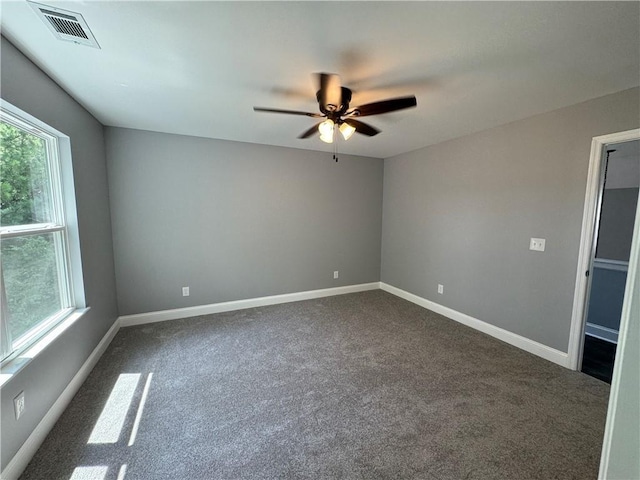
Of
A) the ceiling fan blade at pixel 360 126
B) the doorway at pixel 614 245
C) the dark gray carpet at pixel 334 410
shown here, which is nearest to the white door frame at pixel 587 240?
the dark gray carpet at pixel 334 410

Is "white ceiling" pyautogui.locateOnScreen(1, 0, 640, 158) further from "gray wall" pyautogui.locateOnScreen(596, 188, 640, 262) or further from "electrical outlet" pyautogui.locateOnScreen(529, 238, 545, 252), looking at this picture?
"gray wall" pyautogui.locateOnScreen(596, 188, 640, 262)

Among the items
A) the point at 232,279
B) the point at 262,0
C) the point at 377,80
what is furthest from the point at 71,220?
the point at 377,80

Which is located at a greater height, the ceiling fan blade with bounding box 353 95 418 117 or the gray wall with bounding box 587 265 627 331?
the ceiling fan blade with bounding box 353 95 418 117

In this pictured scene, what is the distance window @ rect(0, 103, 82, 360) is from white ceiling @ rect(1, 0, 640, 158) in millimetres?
530

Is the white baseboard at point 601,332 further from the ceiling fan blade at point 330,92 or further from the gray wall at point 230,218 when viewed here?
the ceiling fan blade at point 330,92

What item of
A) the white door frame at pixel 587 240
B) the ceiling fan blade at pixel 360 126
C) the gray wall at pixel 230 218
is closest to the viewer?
the ceiling fan blade at pixel 360 126

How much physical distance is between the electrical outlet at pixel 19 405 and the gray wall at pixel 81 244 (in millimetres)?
31

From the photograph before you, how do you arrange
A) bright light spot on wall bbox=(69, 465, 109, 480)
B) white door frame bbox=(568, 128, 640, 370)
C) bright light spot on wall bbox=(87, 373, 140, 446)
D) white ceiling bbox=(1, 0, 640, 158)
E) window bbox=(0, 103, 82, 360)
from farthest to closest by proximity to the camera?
white door frame bbox=(568, 128, 640, 370) → bright light spot on wall bbox=(87, 373, 140, 446) → window bbox=(0, 103, 82, 360) → bright light spot on wall bbox=(69, 465, 109, 480) → white ceiling bbox=(1, 0, 640, 158)

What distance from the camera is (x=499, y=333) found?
3.06 m

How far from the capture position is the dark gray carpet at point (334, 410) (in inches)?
60.3

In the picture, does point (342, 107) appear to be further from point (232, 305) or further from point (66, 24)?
point (232, 305)

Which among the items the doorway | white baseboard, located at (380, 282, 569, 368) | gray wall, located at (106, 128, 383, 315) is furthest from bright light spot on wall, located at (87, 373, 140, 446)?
the doorway

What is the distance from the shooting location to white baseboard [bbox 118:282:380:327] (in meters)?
3.37

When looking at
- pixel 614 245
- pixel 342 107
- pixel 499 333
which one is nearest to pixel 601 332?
pixel 614 245
